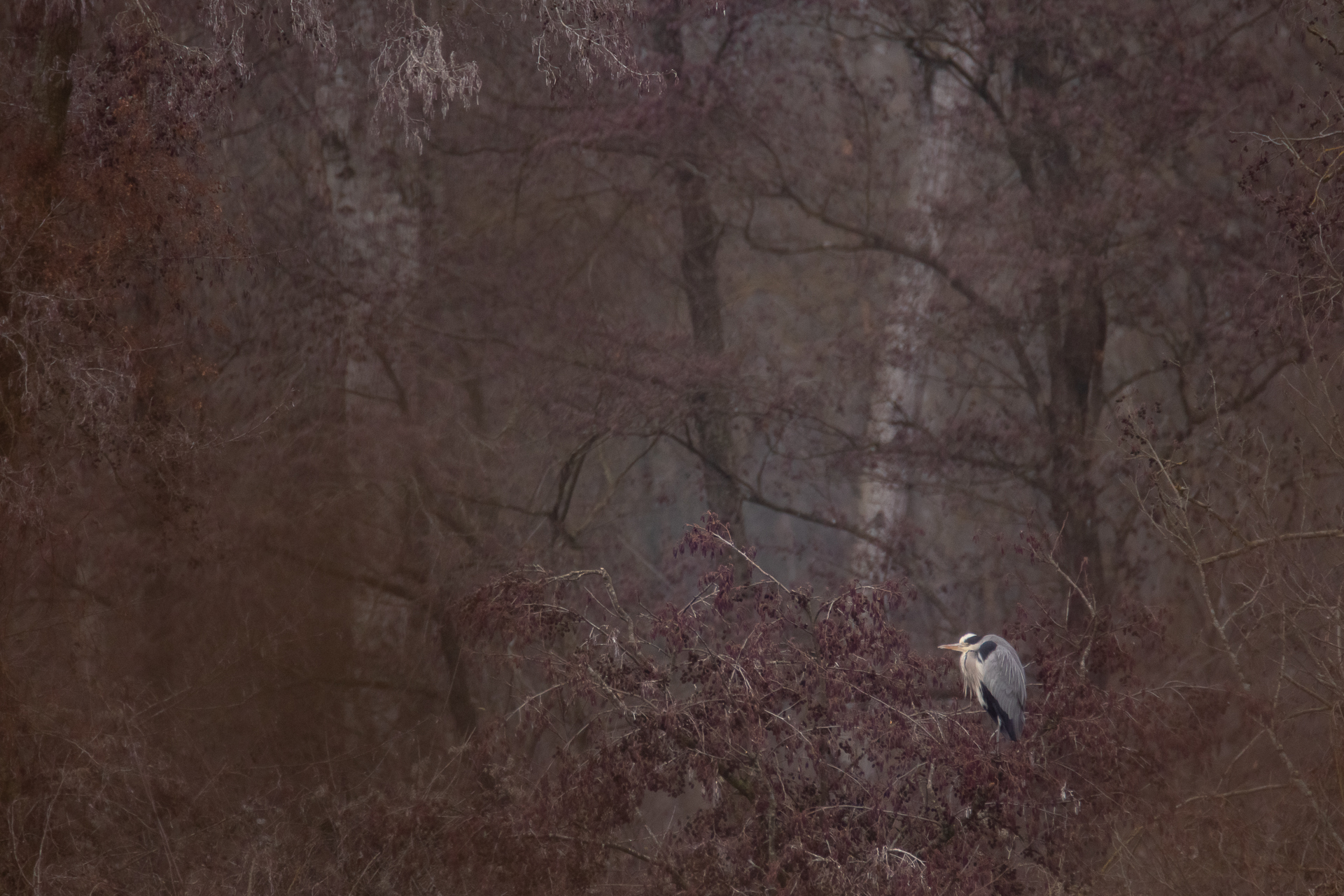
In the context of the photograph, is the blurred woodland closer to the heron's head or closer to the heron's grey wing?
the heron's head

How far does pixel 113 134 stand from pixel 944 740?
4.40 m

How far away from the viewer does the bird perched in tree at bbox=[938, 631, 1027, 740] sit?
5.25 metres

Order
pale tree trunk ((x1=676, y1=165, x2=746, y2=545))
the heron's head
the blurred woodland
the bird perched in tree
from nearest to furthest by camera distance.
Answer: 1. the bird perched in tree
2. the heron's head
3. the blurred woodland
4. pale tree trunk ((x1=676, y1=165, x2=746, y2=545))

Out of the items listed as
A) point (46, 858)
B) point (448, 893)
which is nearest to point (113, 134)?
point (46, 858)

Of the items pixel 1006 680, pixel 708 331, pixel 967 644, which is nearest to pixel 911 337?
pixel 708 331

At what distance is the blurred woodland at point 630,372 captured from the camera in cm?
670

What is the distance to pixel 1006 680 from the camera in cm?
528

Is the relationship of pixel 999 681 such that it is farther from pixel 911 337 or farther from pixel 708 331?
pixel 708 331

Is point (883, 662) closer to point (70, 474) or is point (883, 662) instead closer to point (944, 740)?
point (944, 740)

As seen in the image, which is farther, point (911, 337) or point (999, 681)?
point (911, 337)

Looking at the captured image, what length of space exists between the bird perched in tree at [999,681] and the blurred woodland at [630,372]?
4.43ft

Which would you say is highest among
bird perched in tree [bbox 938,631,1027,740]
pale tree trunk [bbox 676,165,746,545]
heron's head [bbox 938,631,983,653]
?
pale tree trunk [bbox 676,165,746,545]

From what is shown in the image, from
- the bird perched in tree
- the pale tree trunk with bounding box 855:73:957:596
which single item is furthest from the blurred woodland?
the bird perched in tree

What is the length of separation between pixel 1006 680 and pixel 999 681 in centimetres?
3
